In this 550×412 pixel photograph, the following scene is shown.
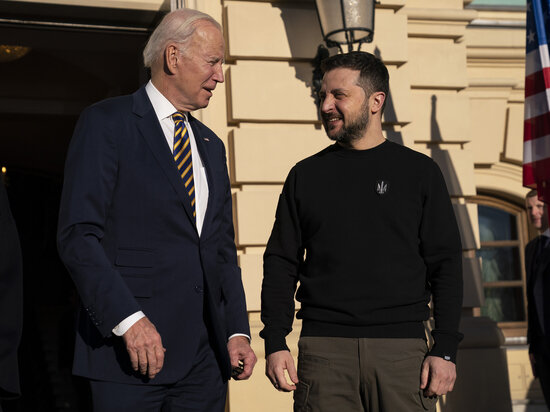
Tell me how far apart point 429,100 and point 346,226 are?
334 cm

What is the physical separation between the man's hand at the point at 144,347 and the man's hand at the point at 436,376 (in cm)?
111

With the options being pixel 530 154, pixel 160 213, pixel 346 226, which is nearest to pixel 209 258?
pixel 160 213

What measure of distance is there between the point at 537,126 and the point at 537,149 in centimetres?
16

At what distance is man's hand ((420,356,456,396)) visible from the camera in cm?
300

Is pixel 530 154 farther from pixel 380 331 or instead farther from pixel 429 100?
pixel 380 331

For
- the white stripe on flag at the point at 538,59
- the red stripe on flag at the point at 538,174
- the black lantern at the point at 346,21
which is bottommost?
the red stripe on flag at the point at 538,174

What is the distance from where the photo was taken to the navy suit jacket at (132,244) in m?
2.42

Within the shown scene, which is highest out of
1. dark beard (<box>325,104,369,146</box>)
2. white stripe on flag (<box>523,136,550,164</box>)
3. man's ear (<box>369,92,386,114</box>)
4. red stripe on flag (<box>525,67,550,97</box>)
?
red stripe on flag (<box>525,67,550,97</box>)

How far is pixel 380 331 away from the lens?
9.98 ft

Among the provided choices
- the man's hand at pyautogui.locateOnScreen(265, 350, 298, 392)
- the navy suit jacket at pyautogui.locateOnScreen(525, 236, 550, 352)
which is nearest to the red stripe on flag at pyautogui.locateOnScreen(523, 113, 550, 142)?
the navy suit jacket at pyautogui.locateOnScreen(525, 236, 550, 352)

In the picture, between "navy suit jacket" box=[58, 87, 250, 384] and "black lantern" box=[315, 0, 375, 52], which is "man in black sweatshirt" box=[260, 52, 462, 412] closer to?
"navy suit jacket" box=[58, 87, 250, 384]

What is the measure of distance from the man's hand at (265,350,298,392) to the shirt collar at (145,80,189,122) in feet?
3.27

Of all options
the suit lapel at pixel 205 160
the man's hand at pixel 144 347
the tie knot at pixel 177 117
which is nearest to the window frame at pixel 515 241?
the suit lapel at pixel 205 160

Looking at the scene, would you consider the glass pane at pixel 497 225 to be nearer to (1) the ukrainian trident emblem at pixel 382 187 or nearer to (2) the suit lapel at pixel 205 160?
(1) the ukrainian trident emblem at pixel 382 187
